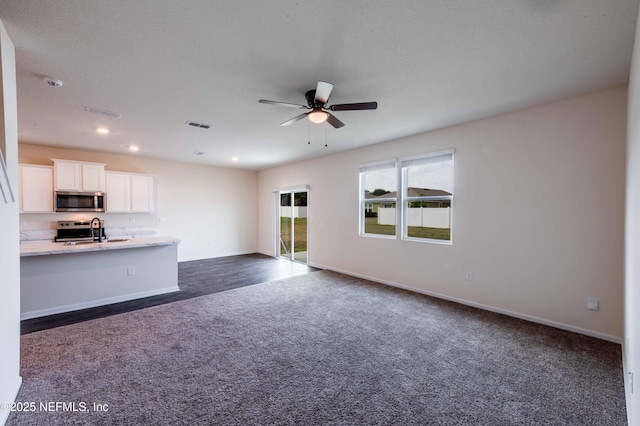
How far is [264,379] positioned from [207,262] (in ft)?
17.8

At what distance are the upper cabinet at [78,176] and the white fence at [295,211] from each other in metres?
4.21

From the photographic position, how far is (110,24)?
1.88 meters

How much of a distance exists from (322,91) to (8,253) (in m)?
2.73

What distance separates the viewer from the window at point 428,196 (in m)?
4.27

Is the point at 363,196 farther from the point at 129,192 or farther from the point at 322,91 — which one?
the point at 129,192

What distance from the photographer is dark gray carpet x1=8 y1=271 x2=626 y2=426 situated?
6.09 ft

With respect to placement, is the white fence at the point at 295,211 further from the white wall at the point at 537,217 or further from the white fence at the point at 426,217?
the white wall at the point at 537,217

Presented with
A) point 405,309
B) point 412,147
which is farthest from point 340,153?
point 405,309

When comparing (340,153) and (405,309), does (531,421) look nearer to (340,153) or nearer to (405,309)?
(405,309)

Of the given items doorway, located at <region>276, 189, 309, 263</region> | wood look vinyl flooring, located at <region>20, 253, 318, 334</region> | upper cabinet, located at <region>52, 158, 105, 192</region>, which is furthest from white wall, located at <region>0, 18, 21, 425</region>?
doorway, located at <region>276, 189, 309, 263</region>

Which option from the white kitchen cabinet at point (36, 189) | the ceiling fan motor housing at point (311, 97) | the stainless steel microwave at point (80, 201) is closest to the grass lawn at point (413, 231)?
the ceiling fan motor housing at point (311, 97)

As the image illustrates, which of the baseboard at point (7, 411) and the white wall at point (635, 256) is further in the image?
the baseboard at point (7, 411)

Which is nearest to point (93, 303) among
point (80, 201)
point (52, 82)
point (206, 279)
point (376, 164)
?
point (206, 279)

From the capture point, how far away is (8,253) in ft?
6.22
